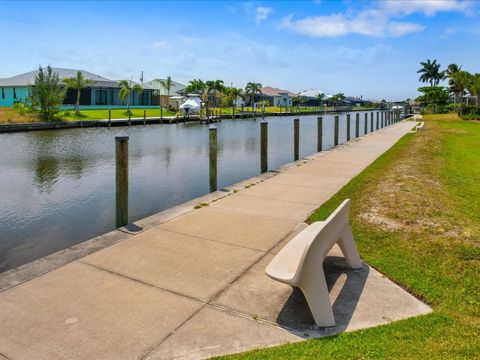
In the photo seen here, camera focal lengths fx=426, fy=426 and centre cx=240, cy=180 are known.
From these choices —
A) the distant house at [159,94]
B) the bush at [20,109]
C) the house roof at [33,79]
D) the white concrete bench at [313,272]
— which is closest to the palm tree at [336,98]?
the distant house at [159,94]

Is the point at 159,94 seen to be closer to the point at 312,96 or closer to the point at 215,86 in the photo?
the point at 215,86

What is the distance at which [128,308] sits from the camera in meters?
4.18

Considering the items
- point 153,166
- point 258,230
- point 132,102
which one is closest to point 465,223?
point 258,230

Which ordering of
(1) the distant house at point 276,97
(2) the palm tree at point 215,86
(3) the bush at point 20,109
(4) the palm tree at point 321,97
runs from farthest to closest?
(4) the palm tree at point 321,97
(1) the distant house at point 276,97
(2) the palm tree at point 215,86
(3) the bush at point 20,109

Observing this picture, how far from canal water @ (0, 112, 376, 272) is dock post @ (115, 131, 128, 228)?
5.10 ft

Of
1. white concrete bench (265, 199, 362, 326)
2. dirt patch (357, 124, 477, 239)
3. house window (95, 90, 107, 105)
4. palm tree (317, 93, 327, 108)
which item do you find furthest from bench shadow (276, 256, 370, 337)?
palm tree (317, 93, 327, 108)

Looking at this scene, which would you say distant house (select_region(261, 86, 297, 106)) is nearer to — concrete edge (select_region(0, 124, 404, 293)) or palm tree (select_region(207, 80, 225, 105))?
palm tree (select_region(207, 80, 225, 105))

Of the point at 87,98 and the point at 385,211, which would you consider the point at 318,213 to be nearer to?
the point at 385,211

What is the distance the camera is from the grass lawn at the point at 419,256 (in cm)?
351

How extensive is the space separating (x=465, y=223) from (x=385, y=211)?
1249 millimetres

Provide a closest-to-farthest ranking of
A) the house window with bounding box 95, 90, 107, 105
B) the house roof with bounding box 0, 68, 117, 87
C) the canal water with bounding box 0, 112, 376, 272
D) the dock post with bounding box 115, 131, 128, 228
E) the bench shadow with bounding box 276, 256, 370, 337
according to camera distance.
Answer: the bench shadow with bounding box 276, 256, 370, 337, the dock post with bounding box 115, 131, 128, 228, the canal water with bounding box 0, 112, 376, 272, the house roof with bounding box 0, 68, 117, 87, the house window with bounding box 95, 90, 107, 105

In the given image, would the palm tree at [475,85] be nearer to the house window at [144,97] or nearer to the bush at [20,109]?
the house window at [144,97]

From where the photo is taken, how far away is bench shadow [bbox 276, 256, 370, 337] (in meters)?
3.88

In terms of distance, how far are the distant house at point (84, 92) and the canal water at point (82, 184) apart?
4163 centimetres
